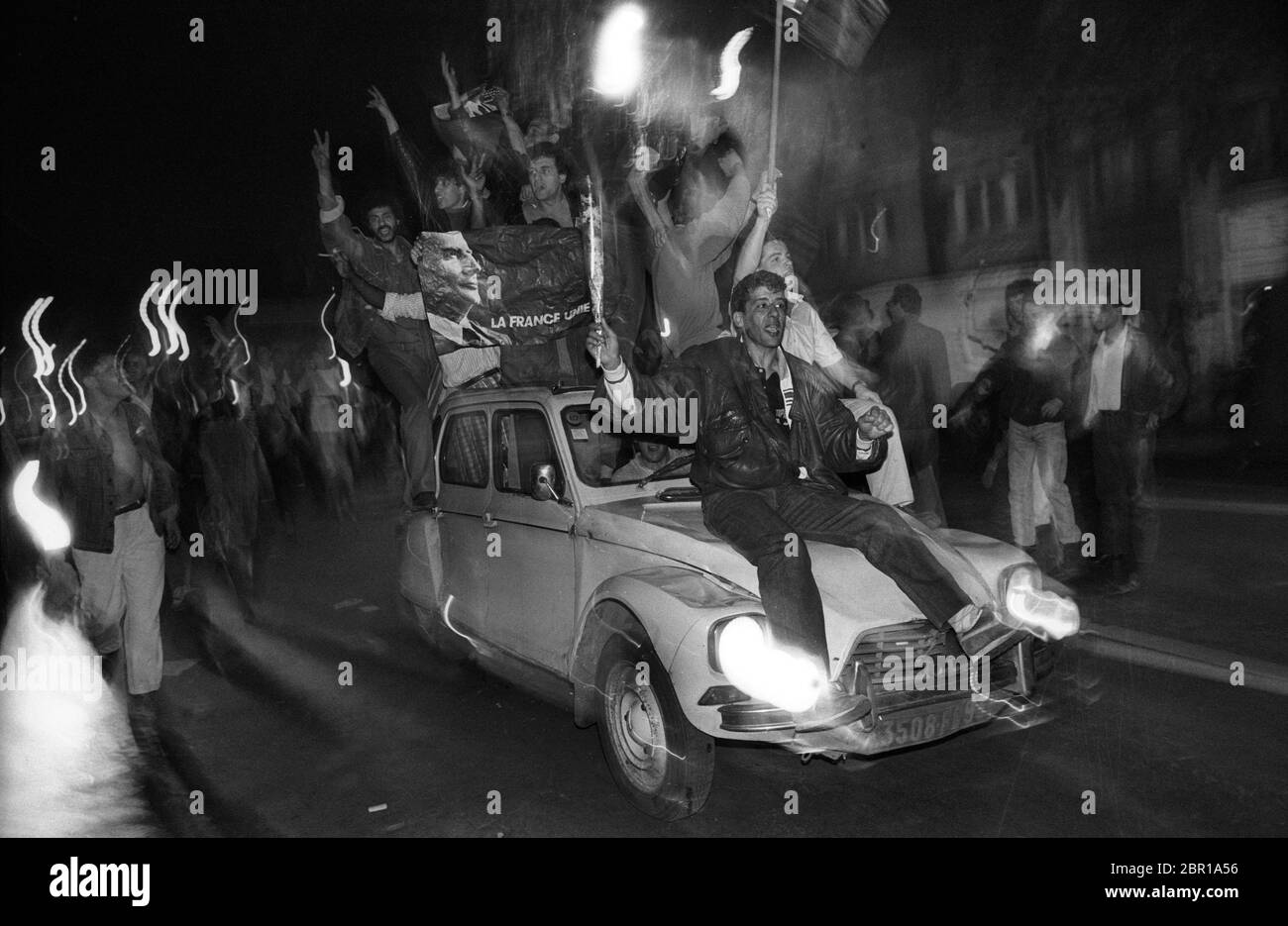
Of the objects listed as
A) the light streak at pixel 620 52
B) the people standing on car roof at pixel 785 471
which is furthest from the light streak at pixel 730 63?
the people standing on car roof at pixel 785 471

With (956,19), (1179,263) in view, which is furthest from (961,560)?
(1179,263)

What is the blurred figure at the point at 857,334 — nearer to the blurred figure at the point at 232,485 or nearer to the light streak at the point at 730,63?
the light streak at the point at 730,63

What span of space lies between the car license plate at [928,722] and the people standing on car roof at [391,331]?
413 centimetres

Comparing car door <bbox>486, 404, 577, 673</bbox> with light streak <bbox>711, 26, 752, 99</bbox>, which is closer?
car door <bbox>486, 404, 577, 673</bbox>

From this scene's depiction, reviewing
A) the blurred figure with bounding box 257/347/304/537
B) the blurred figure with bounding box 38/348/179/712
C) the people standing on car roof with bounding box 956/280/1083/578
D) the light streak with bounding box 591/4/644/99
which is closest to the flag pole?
the light streak with bounding box 591/4/644/99

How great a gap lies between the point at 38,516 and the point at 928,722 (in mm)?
5858

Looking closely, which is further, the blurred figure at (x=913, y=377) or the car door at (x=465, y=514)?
the blurred figure at (x=913, y=377)

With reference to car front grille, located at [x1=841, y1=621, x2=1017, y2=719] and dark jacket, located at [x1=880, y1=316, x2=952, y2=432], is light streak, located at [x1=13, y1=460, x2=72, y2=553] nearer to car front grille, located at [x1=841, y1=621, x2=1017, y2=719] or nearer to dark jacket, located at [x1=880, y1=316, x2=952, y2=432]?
car front grille, located at [x1=841, y1=621, x2=1017, y2=719]

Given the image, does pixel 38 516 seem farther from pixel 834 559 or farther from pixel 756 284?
pixel 834 559

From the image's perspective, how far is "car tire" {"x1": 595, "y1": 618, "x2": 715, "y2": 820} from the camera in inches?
158

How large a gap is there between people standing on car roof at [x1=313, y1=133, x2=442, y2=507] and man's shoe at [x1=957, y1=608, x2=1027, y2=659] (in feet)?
13.5

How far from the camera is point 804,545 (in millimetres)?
4207

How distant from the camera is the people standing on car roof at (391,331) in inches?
283
